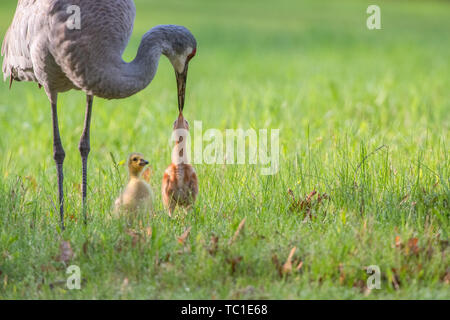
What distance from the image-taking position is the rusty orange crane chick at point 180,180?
530cm

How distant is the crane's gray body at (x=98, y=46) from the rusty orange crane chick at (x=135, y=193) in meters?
0.51

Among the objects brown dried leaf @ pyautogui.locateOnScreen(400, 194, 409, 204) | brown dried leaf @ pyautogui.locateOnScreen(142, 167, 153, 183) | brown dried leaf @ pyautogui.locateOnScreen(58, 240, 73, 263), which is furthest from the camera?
brown dried leaf @ pyautogui.locateOnScreen(142, 167, 153, 183)

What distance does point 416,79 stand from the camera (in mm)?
12453

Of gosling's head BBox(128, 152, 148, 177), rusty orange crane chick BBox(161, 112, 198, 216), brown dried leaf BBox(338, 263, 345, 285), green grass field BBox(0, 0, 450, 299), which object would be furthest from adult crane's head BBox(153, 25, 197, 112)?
brown dried leaf BBox(338, 263, 345, 285)

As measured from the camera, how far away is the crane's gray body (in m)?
5.07

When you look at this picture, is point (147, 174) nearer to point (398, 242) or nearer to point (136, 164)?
point (136, 164)

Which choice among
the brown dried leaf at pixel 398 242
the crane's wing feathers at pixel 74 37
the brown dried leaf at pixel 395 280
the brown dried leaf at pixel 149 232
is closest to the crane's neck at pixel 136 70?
the crane's wing feathers at pixel 74 37

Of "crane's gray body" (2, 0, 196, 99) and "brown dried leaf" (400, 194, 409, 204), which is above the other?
"crane's gray body" (2, 0, 196, 99)

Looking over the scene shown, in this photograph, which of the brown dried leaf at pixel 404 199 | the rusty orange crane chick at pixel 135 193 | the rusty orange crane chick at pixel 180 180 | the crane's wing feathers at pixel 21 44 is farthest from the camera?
the crane's wing feathers at pixel 21 44

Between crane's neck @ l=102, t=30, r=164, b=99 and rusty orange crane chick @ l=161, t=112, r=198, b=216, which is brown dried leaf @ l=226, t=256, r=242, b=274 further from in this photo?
crane's neck @ l=102, t=30, r=164, b=99

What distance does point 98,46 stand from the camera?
5.09 m

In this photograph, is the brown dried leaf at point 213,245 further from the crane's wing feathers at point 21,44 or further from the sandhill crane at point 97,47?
the crane's wing feathers at point 21,44

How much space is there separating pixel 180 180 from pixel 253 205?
1.92 feet
